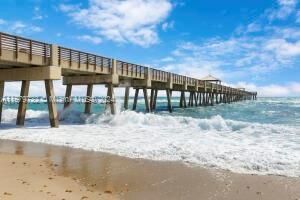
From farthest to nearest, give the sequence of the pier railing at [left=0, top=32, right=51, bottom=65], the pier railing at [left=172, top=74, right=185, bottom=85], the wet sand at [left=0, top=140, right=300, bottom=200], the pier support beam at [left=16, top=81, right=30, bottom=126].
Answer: the pier railing at [left=172, top=74, right=185, bottom=85]
the pier support beam at [left=16, top=81, right=30, bottom=126]
the pier railing at [left=0, top=32, right=51, bottom=65]
the wet sand at [left=0, top=140, right=300, bottom=200]

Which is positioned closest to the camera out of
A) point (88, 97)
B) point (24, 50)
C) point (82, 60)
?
point (24, 50)

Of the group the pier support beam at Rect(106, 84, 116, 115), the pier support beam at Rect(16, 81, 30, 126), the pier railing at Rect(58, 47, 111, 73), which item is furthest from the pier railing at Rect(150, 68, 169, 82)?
the pier support beam at Rect(16, 81, 30, 126)

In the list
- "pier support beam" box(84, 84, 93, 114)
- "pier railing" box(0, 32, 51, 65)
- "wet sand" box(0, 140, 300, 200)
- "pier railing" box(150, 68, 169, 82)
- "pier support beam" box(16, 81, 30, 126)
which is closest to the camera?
"wet sand" box(0, 140, 300, 200)

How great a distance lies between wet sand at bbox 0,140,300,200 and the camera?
22.2 ft

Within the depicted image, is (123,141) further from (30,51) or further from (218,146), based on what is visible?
(30,51)

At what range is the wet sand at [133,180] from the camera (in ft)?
22.2

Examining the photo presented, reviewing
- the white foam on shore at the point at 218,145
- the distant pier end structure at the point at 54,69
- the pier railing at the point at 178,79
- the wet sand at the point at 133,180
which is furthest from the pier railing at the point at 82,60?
the pier railing at the point at 178,79

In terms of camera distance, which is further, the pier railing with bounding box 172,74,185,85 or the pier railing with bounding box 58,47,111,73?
the pier railing with bounding box 172,74,185,85

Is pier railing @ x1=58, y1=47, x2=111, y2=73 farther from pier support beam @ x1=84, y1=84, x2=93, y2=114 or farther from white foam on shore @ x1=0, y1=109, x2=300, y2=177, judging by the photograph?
white foam on shore @ x1=0, y1=109, x2=300, y2=177

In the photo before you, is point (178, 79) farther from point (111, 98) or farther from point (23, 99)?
point (23, 99)

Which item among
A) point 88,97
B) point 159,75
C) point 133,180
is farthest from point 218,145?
point 159,75

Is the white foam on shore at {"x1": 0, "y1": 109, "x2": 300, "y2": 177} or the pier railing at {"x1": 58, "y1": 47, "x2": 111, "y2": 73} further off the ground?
the pier railing at {"x1": 58, "y1": 47, "x2": 111, "y2": 73}

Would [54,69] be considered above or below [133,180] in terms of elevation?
above

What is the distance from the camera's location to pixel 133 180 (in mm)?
7887
